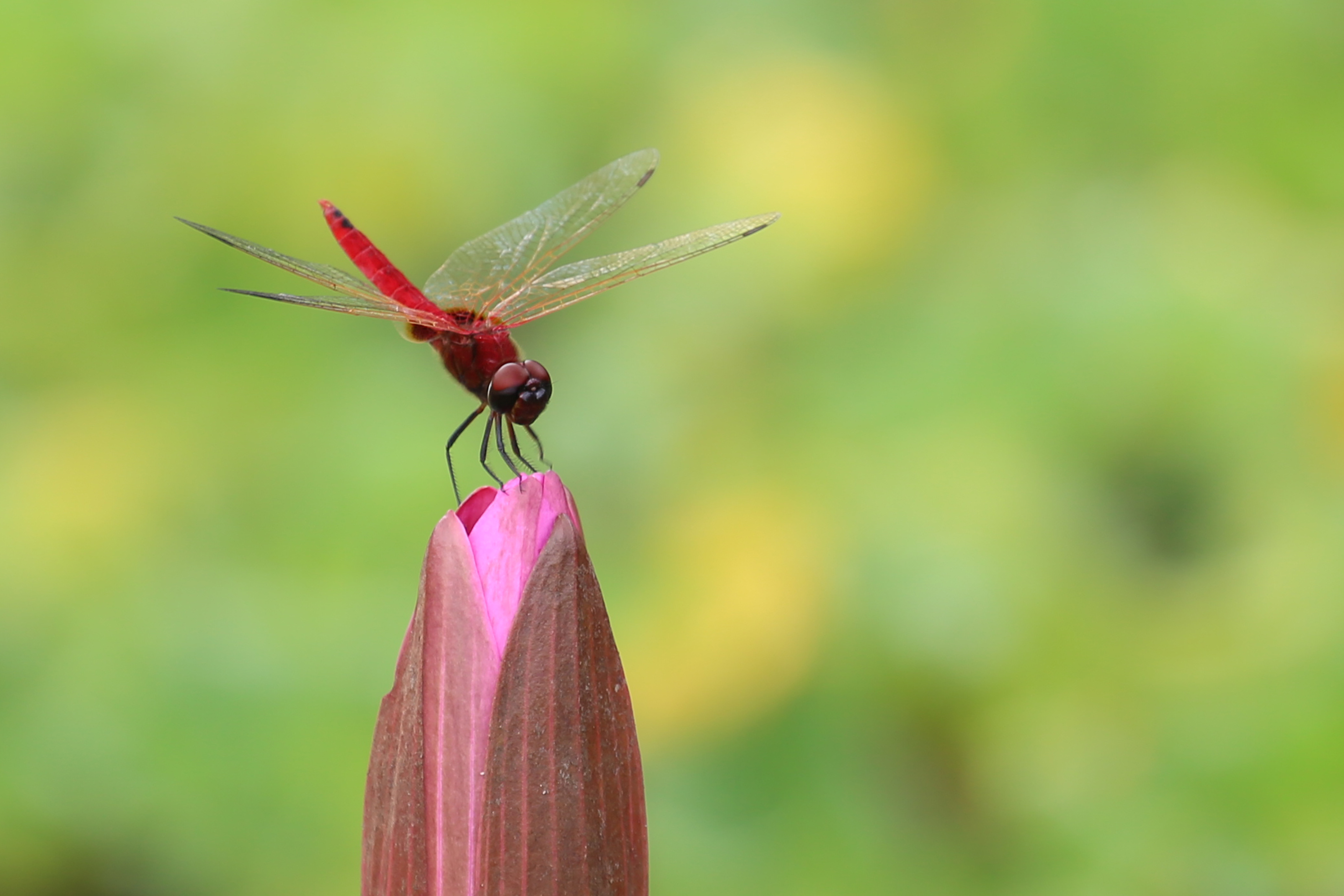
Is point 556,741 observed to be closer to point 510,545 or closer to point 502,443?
point 510,545

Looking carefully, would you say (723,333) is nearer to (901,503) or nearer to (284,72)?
(901,503)

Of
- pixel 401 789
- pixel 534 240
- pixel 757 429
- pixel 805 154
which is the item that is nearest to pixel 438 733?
pixel 401 789

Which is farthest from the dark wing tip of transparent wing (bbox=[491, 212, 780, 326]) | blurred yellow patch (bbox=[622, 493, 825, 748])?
A: blurred yellow patch (bbox=[622, 493, 825, 748])

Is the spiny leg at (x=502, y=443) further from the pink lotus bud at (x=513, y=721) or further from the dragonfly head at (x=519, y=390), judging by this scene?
the pink lotus bud at (x=513, y=721)

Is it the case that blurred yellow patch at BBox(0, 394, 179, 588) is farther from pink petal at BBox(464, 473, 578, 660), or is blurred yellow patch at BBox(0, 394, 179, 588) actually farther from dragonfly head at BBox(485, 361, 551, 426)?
pink petal at BBox(464, 473, 578, 660)

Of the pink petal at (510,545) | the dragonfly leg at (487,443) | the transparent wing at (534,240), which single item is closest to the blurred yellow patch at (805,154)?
the transparent wing at (534,240)

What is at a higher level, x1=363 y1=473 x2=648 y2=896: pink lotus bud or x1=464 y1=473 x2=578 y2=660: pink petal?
x1=464 y1=473 x2=578 y2=660: pink petal
